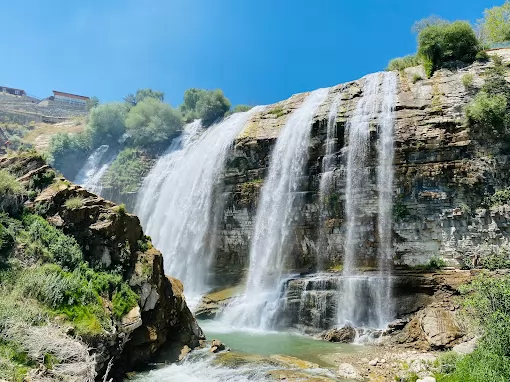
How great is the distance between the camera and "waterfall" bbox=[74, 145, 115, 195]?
40.6m

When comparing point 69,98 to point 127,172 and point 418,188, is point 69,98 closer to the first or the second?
point 127,172

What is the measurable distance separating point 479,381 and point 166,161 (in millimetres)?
32597

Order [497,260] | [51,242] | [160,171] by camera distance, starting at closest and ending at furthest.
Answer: [51,242] → [497,260] → [160,171]

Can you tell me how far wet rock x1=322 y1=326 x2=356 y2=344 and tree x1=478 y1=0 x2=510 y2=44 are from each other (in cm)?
2707

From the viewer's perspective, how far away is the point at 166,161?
122 ft

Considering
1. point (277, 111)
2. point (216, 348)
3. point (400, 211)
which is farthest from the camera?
point (277, 111)

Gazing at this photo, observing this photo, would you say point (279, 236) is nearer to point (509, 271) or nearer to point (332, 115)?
point (332, 115)

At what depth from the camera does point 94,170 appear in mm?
44344

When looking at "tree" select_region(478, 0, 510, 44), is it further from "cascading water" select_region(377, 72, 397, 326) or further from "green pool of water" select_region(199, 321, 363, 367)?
"green pool of water" select_region(199, 321, 363, 367)

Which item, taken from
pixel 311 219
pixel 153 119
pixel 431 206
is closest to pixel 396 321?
pixel 431 206

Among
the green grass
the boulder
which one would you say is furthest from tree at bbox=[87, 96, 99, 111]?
the boulder

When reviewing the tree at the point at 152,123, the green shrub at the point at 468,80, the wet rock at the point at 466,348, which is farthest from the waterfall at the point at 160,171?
the wet rock at the point at 466,348

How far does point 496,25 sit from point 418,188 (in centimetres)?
2126

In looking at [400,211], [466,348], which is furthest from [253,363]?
[400,211]
